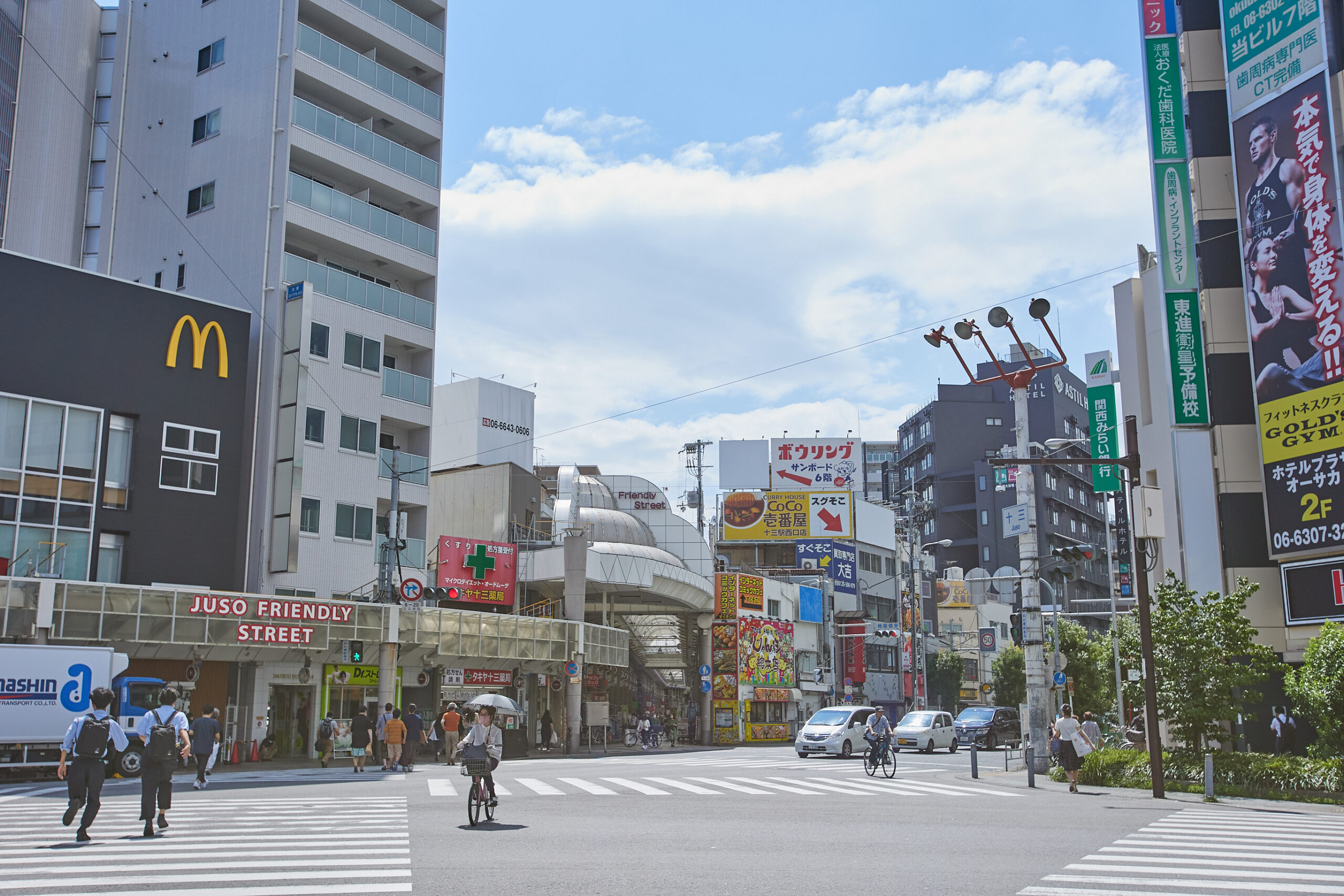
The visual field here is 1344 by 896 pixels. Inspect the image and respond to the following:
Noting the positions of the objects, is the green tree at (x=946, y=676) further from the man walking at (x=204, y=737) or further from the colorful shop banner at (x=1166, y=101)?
the man walking at (x=204, y=737)

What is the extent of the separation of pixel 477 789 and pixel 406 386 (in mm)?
29292

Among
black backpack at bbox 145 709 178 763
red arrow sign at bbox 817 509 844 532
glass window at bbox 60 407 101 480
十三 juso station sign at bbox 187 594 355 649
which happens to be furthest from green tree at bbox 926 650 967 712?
black backpack at bbox 145 709 178 763

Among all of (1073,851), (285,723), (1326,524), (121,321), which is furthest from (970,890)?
(121,321)

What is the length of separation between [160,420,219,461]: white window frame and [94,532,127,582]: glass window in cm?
308

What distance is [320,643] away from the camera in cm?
3350

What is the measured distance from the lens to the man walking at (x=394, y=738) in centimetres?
2748

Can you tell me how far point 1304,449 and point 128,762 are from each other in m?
29.2

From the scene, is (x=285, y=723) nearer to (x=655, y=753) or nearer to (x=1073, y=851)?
(x=655, y=753)

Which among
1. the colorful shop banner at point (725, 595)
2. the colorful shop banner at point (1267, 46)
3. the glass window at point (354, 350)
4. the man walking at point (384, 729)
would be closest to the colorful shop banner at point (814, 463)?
the colorful shop banner at point (725, 595)

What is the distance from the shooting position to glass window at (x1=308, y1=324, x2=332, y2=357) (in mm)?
38969

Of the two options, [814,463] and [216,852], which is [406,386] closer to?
[216,852]

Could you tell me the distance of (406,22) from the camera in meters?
45.4

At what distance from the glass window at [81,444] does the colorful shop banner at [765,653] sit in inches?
1348

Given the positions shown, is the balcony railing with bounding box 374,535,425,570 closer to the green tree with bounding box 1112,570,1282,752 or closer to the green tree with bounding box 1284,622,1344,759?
the green tree with bounding box 1112,570,1282,752
